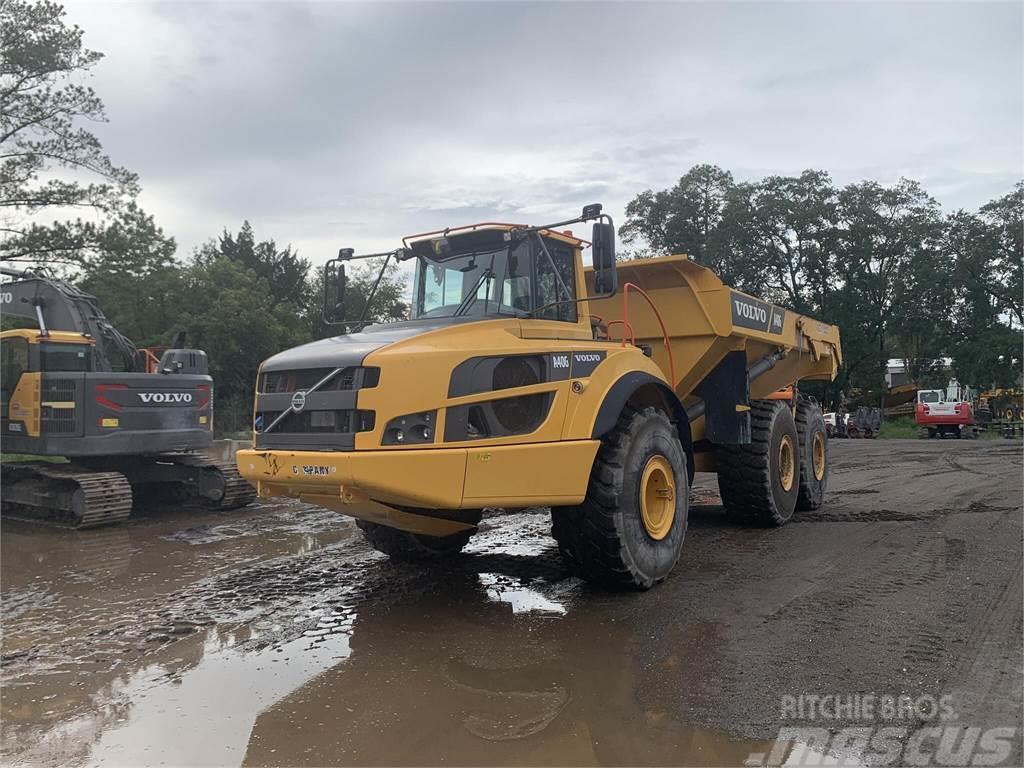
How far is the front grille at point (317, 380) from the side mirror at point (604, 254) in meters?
1.67

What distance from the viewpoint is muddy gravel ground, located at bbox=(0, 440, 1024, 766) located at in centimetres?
352

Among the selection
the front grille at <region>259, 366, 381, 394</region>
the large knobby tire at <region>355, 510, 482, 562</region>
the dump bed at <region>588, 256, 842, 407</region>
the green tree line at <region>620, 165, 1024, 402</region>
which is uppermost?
the green tree line at <region>620, 165, 1024, 402</region>

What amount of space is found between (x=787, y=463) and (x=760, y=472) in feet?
3.10

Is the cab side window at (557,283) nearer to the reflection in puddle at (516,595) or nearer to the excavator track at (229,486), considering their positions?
the reflection in puddle at (516,595)

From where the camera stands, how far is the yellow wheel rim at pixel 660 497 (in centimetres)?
593

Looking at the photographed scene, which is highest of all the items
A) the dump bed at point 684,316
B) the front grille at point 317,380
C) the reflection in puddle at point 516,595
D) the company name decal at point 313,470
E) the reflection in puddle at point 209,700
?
the dump bed at point 684,316

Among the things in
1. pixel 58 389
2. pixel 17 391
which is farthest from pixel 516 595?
pixel 17 391

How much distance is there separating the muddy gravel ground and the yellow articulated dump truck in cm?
62

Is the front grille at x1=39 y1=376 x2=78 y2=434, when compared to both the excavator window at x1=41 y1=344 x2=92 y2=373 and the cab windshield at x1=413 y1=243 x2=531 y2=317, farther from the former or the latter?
the cab windshield at x1=413 y1=243 x2=531 y2=317

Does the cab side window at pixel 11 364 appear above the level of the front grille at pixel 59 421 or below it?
above

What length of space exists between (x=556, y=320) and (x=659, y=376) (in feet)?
3.20

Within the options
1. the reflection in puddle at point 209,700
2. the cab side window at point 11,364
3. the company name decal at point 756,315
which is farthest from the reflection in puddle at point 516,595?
the cab side window at point 11,364

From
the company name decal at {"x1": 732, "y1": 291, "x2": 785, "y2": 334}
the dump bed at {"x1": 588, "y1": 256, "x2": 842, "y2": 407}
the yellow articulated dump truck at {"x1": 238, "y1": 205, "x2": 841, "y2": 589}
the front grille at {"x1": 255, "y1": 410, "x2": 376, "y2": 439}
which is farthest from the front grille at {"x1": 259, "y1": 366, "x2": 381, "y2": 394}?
the company name decal at {"x1": 732, "y1": 291, "x2": 785, "y2": 334}

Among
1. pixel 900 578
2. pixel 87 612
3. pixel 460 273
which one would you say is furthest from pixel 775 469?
pixel 87 612
